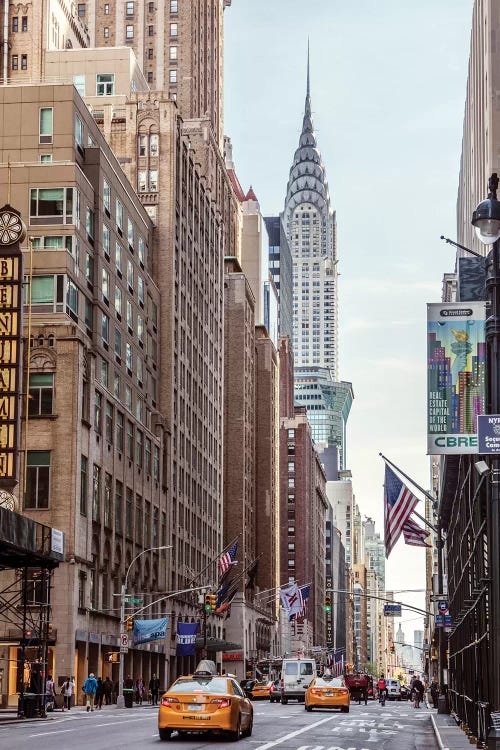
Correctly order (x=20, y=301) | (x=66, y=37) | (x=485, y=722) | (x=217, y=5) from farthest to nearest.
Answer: (x=217, y=5) < (x=66, y=37) < (x=20, y=301) < (x=485, y=722)

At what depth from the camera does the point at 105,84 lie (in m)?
121

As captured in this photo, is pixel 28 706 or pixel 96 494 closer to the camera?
pixel 28 706

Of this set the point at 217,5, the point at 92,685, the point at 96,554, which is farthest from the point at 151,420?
the point at 217,5

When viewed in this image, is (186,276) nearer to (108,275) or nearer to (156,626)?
(108,275)

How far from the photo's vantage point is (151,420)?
331ft

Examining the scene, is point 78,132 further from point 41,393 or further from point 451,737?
point 451,737

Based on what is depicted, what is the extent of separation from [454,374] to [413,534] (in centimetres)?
2233

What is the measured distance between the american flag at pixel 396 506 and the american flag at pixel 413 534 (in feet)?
1.79

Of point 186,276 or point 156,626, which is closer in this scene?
→ point 156,626

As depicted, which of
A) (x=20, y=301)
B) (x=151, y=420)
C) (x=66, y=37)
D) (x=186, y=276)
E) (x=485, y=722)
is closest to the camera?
(x=485, y=722)

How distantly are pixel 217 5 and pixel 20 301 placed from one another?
126m

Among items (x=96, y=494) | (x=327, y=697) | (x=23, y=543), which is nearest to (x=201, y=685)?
(x=23, y=543)

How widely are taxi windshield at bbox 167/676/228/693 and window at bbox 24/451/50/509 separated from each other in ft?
145

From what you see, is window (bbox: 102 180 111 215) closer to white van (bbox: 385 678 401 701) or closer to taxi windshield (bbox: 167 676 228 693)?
white van (bbox: 385 678 401 701)
